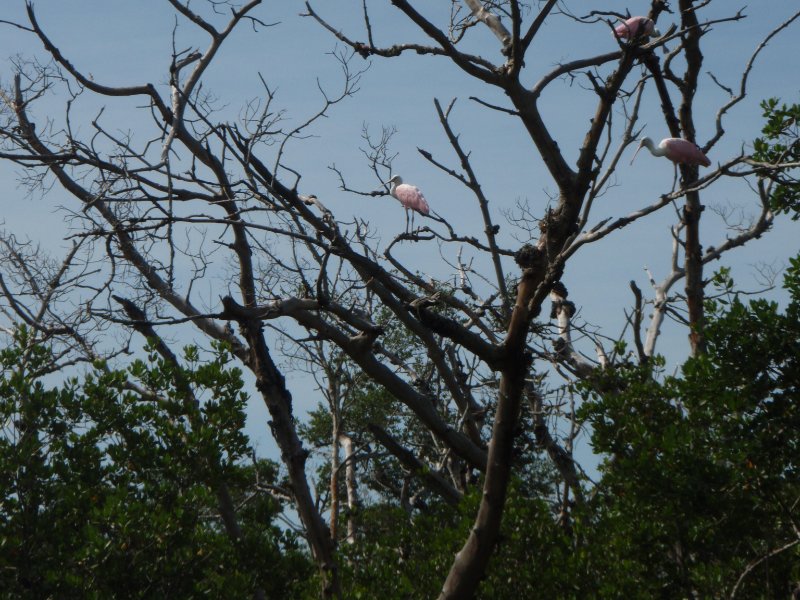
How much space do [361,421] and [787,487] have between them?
8997mm

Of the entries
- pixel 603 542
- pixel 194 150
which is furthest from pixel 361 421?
pixel 603 542

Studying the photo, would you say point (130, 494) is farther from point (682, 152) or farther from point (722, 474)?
point (682, 152)

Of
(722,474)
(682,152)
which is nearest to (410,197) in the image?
(682,152)

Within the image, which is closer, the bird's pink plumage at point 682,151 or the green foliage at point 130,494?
the green foliage at point 130,494

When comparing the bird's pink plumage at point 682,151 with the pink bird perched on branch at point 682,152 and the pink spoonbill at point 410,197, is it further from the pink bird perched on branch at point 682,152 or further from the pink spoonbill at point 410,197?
the pink spoonbill at point 410,197

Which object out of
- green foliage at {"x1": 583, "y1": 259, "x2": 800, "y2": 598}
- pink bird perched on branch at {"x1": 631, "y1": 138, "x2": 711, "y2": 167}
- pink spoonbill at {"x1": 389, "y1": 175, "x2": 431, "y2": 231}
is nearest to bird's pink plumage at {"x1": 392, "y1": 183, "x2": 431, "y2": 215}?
pink spoonbill at {"x1": 389, "y1": 175, "x2": 431, "y2": 231}

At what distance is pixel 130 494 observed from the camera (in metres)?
5.86

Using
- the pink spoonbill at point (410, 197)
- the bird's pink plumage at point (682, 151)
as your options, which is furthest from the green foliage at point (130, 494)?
the bird's pink plumage at point (682, 151)

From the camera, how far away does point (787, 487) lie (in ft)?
14.3

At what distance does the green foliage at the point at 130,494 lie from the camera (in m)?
5.51

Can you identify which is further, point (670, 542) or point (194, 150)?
point (194, 150)

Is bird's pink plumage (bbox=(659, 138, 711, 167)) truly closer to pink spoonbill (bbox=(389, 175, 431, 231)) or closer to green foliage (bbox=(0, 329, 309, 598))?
pink spoonbill (bbox=(389, 175, 431, 231))

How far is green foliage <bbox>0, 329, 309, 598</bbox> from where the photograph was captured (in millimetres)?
5508

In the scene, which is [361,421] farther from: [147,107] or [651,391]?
[651,391]
